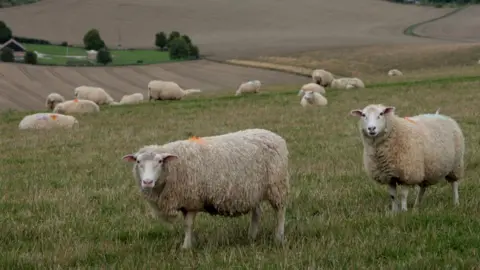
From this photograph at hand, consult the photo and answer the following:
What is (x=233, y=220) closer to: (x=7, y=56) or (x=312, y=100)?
(x=312, y=100)

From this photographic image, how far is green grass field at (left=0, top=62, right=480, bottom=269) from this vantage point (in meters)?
6.17

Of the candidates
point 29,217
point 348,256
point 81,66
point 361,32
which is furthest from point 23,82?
point 361,32

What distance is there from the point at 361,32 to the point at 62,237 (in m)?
89.4

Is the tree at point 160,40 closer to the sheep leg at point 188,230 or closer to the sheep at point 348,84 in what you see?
the sheep at point 348,84

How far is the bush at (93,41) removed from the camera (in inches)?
3381

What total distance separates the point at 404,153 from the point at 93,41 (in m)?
81.7

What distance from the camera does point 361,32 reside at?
92.9 m

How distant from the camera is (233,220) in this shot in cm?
833

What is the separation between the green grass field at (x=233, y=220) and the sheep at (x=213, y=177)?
1.26 feet

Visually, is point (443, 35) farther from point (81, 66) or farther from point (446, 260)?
point (446, 260)

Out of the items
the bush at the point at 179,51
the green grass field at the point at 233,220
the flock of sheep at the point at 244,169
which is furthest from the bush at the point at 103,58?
the flock of sheep at the point at 244,169

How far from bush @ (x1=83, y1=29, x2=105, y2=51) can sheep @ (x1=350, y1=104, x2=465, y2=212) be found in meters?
79.2

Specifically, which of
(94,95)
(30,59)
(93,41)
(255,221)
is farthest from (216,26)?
(255,221)

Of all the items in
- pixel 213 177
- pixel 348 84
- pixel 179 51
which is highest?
pixel 213 177
